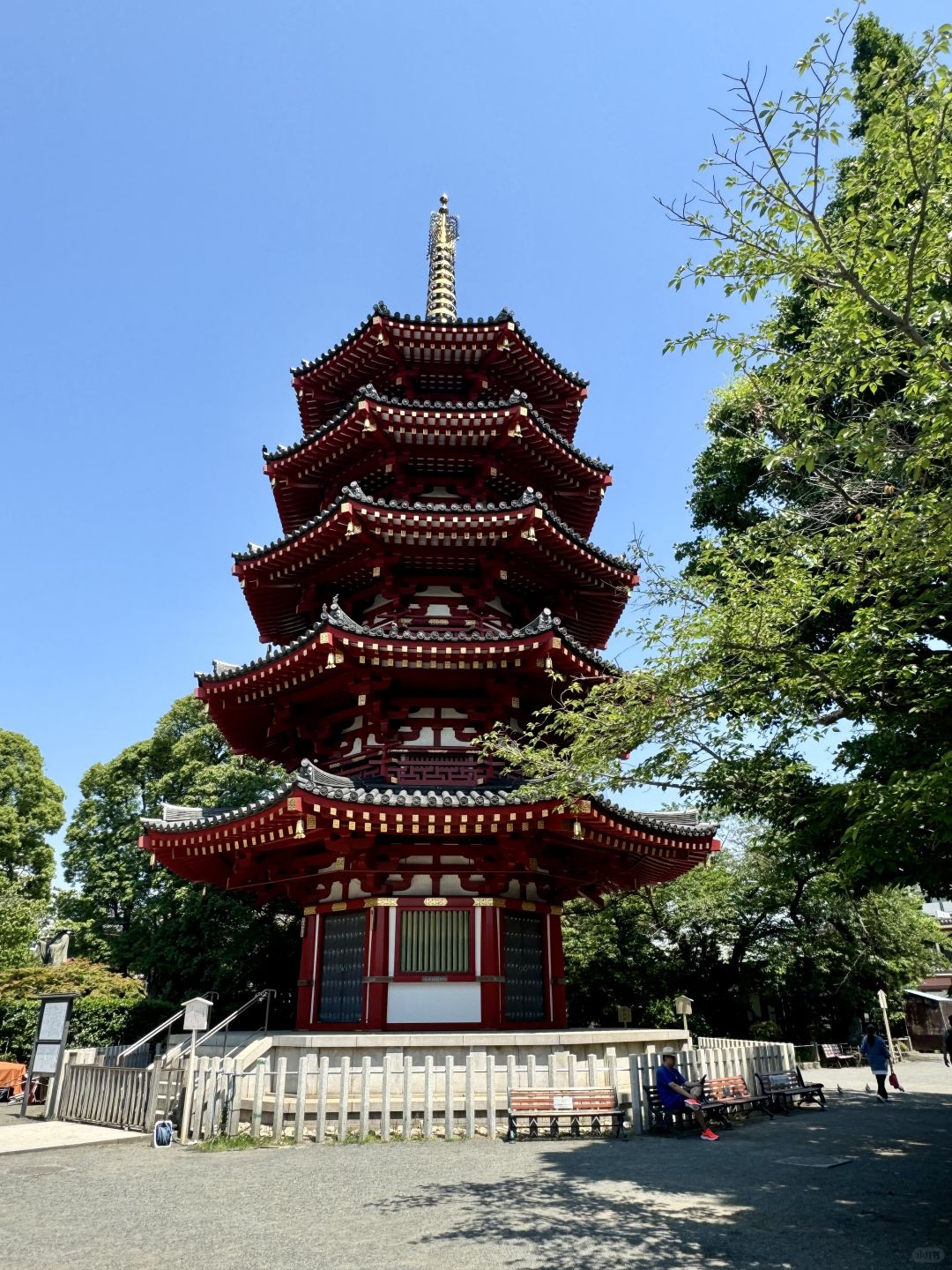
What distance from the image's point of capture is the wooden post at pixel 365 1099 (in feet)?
34.4

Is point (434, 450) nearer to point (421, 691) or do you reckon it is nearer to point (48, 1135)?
point (421, 691)

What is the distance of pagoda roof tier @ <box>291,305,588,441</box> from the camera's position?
60.7 feet

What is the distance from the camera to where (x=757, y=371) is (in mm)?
9398

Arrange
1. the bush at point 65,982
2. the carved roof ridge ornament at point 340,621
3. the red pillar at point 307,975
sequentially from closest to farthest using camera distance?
the carved roof ridge ornament at point 340,621
the red pillar at point 307,975
the bush at point 65,982

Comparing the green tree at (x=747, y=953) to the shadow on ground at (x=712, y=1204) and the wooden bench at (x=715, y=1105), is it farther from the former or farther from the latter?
the shadow on ground at (x=712, y=1204)

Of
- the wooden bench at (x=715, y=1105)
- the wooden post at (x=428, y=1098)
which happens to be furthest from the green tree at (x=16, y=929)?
the wooden bench at (x=715, y=1105)

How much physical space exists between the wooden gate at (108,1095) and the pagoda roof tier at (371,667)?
6647mm

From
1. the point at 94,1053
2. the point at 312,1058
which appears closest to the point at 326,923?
the point at 312,1058

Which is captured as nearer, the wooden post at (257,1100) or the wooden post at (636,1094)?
the wooden post at (257,1100)

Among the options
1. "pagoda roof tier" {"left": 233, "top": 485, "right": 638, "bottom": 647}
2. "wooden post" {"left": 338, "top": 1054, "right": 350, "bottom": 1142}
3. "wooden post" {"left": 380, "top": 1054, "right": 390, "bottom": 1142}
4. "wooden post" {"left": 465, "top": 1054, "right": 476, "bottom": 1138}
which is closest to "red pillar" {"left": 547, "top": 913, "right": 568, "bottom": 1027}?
"wooden post" {"left": 465, "top": 1054, "right": 476, "bottom": 1138}

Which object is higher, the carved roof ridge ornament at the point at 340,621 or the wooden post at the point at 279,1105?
the carved roof ridge ornament at the point at 340,621

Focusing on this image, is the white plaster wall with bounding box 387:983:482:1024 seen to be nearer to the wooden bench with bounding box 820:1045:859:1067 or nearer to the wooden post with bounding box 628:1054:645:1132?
the wooden post with bounding box 628:1054:645:1132

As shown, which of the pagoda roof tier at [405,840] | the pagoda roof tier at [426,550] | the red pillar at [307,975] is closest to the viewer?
the pagoda roof tier at [405,840]

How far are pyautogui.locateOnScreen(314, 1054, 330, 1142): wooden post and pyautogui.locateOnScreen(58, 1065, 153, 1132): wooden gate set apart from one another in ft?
9.31
